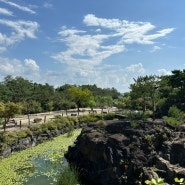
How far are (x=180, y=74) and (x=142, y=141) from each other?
36.6 m

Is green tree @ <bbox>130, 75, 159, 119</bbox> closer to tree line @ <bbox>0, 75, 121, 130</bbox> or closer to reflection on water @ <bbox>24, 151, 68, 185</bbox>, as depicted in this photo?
reflection on water @ <bbox>24, 151, 68, 185</bbox>

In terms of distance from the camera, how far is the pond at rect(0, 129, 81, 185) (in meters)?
17.8

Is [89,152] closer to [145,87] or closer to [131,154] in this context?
[131,154]

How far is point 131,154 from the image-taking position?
1598 cm

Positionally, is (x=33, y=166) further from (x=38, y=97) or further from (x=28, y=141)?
(x=38, y=97)

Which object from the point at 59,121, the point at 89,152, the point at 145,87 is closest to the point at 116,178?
the point at 89,152

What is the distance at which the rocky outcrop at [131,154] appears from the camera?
49.9ft

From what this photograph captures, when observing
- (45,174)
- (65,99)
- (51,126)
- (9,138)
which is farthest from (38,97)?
(45,174)

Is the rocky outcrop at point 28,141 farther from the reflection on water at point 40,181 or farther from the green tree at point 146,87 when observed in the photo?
the green tree at point 146,87

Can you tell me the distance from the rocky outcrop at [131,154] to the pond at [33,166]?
185 cm

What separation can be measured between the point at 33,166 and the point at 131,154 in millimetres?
8349

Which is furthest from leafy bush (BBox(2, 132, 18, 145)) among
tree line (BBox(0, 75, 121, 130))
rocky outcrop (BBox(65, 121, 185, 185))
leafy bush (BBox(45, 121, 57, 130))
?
tree line (BBox(0, 75, 121, 130))

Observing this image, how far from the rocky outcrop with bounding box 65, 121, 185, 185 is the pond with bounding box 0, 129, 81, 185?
6.08ft

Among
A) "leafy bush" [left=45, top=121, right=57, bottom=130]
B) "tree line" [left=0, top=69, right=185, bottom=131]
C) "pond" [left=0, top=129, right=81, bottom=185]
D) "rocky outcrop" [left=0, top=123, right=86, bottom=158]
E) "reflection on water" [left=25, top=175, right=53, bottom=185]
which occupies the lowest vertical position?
"reflection on water" [left=25, top=175, right=53, bottom=185]
